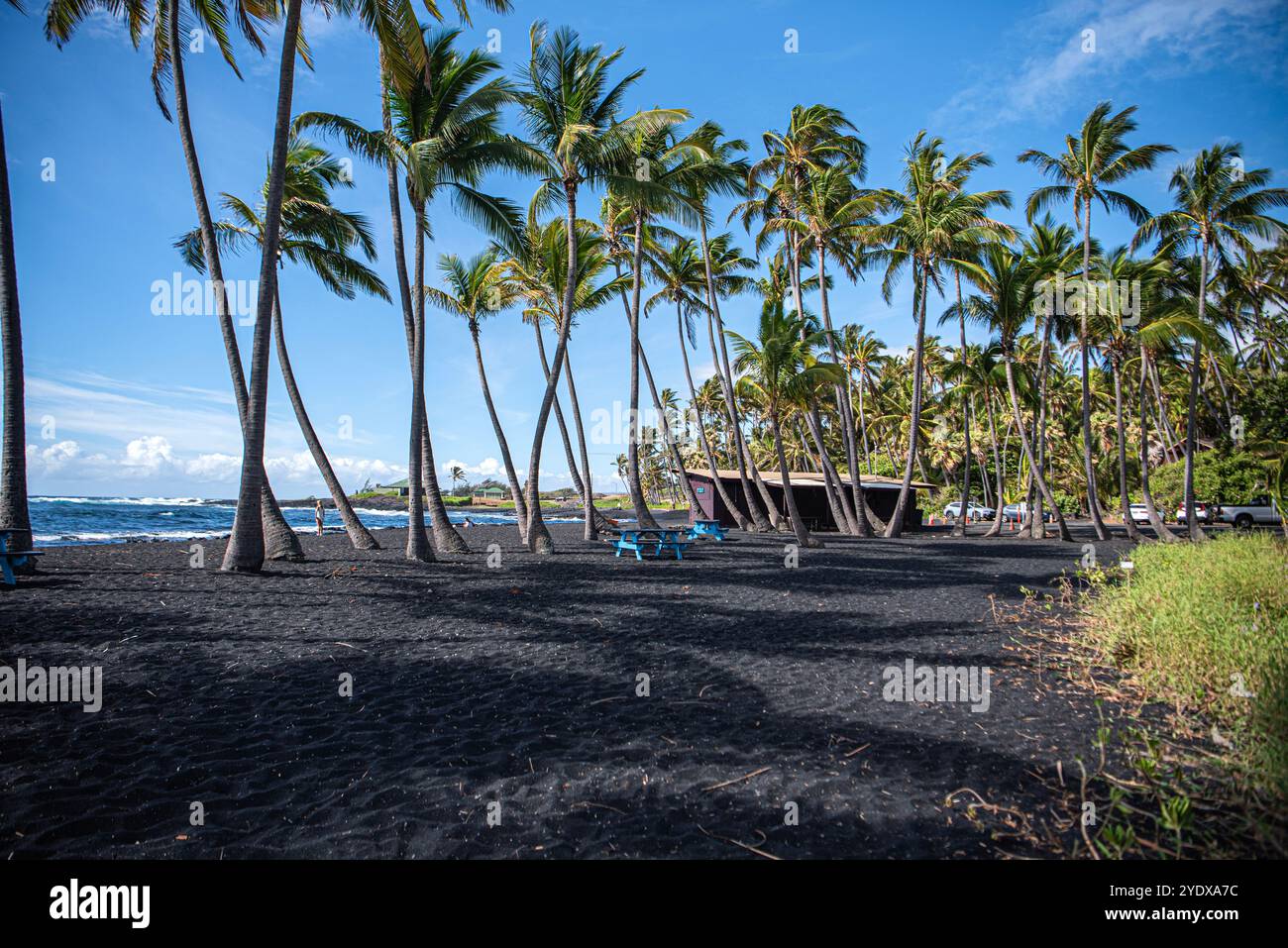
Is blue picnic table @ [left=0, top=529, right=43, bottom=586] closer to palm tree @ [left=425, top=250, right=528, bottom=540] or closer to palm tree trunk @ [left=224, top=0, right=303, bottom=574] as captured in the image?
palm tree trunk @ [left=224, top=0, right=303, bottom=574]

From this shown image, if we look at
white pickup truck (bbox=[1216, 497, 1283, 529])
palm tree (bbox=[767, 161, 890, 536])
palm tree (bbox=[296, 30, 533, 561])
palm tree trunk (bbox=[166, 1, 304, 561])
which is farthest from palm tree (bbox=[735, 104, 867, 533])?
white pickup truck (bbox=[1216, 497, 1283, 529])

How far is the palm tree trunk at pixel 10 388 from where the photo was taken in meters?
10.8

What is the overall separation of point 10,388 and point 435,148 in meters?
9.79

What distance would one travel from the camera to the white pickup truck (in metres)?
31.0

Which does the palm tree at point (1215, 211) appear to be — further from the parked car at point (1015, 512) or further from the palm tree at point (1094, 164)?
the parked car at point (1015, 512)

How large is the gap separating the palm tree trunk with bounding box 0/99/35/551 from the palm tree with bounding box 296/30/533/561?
678 cm

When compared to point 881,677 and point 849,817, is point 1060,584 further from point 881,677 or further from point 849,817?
point 849,817

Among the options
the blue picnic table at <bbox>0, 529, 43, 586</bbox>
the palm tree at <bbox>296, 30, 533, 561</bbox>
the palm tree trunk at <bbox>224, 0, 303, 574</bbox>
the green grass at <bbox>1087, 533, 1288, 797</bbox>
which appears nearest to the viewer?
the green grass at <bbox>1087, 533, 1288, 797</bbox>

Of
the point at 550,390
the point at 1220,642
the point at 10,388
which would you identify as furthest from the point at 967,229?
the point at 10,388

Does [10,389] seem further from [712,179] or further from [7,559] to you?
[712,179]

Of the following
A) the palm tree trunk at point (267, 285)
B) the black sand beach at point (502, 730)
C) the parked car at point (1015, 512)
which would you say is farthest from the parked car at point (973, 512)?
the palm tree trunk at point (267, 285)

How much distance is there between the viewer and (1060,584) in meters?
12.8

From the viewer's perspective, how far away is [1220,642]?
16.2ft

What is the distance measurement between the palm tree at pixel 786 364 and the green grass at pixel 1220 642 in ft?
43.7
